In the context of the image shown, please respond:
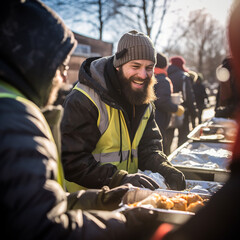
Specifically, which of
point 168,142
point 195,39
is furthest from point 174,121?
point 195,39

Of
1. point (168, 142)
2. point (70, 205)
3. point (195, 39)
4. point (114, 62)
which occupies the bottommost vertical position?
point (195, 39)

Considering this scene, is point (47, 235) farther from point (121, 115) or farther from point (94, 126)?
point (121, 115)

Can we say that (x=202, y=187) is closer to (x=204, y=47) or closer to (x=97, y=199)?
(x=97, y=199)

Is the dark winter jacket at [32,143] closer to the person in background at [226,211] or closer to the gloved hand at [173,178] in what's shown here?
the person in background at [226,211]

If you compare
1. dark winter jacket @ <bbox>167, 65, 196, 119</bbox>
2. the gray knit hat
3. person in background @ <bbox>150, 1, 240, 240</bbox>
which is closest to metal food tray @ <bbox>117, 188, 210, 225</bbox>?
person in background @ <bbox>150, 1, 240, 240</bbox>

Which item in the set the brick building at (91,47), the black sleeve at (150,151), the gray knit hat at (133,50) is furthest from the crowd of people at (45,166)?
the brick building at (91,47)

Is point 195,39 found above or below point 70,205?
below

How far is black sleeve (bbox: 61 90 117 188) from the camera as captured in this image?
220cm

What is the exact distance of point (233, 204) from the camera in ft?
2.66

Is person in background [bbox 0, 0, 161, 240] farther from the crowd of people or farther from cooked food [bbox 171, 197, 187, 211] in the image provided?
cooked food [bbox 171, 197, 187, 211]

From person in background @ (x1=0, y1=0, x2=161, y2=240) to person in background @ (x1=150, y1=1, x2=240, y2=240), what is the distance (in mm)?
406

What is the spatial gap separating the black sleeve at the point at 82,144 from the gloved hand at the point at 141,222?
83 cm

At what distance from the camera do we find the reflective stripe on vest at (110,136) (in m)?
2.36

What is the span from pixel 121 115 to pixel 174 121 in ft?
11.7
